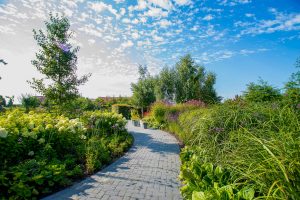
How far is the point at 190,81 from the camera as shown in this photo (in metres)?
27.8

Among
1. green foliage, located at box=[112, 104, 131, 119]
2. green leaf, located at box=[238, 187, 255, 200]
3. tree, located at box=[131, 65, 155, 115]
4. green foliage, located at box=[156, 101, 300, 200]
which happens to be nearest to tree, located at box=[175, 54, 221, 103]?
tree, located at box=[131, 65, 155, 115]

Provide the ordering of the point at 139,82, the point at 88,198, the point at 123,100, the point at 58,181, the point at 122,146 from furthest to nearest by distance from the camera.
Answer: the point at 123,100 → the point at 139,82 → the point at 122,146 → the point at 58,181 → the point at 88,198

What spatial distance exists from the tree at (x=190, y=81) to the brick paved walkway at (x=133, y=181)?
20.2 metres

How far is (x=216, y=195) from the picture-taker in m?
1.95

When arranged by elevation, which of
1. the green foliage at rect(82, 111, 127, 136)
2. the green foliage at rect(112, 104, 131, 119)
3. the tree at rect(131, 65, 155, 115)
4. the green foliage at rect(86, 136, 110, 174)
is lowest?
the green foliage at rect(86, 136, 110, 174)

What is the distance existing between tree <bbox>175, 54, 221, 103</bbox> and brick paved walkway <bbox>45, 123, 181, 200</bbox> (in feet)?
66.2

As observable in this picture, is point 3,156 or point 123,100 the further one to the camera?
point 123,100

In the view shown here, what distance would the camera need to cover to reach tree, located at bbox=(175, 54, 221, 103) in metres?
27.0

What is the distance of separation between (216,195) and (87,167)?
3.99 metres

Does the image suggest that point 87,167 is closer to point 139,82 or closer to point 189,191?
point 189,191

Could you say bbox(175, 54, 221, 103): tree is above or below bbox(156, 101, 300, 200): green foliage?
above

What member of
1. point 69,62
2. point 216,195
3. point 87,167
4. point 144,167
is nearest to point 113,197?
point 87,167

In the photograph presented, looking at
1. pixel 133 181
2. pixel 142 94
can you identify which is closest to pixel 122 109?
pixel 142 94

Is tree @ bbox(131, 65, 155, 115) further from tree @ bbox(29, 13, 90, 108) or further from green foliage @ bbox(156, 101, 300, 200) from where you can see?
green foliage @ bbox(156, 101, 300, 200)
